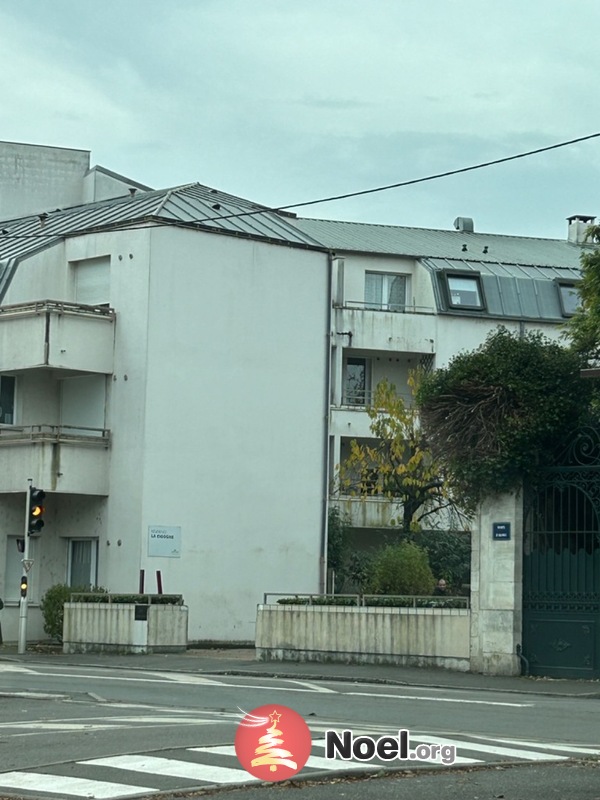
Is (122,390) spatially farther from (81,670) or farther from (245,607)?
(81,670)

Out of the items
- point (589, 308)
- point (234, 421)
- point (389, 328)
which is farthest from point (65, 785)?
point (389, 328)

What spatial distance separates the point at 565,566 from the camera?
24828 millimetres

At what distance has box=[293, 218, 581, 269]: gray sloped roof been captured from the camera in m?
56.3

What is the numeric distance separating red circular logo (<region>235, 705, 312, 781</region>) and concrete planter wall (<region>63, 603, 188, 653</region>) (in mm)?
19319

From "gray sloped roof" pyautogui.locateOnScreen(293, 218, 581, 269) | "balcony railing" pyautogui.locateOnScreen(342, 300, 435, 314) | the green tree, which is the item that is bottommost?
the green tree

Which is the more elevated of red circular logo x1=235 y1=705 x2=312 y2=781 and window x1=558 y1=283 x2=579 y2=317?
window x1=558 y1=283 x2=579 y2=317

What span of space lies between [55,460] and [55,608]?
3556mm

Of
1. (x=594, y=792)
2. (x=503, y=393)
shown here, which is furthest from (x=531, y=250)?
(x=594, y=792)

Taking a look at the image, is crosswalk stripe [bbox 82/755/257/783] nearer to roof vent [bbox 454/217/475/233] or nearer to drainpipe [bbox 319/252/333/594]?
drainpipe [bbox 319/252/333/594]

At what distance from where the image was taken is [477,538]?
85.2 feet

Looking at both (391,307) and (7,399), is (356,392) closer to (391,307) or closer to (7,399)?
(391,307)

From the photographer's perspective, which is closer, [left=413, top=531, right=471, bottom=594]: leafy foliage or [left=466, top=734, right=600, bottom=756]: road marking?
[left=466, top=734, right=600, bottom=756]: road marking

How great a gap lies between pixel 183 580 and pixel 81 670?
11.5 metres

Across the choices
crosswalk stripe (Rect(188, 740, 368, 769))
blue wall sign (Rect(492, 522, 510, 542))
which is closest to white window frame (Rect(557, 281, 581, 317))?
blue wall sign (Rect(492, 522, 510, 542))
